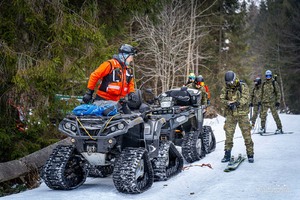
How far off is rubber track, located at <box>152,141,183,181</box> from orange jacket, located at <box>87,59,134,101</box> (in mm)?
1198

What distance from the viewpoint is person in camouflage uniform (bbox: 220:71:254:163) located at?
870cm

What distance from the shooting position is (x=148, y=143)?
274 inches

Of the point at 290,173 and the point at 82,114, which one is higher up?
the point at 82,114

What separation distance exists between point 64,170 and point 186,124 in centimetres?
477

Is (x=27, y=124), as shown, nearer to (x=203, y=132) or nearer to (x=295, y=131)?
(x=203, y=132)

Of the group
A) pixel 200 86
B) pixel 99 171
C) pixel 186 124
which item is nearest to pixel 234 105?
pixel 186 124

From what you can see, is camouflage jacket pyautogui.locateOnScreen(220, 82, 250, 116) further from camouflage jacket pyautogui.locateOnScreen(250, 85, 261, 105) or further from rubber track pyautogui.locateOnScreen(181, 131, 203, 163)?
camouflage jacket pyautogui.locateOnScreen(250, 85, 261, 105)

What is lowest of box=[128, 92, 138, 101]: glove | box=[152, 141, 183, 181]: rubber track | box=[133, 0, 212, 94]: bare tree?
box=[152, 141, 183, 181]: rubber track

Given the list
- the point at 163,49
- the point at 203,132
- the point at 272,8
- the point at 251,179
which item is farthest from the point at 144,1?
the point at 272,8

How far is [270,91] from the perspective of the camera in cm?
1417

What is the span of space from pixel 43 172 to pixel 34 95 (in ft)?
8.52

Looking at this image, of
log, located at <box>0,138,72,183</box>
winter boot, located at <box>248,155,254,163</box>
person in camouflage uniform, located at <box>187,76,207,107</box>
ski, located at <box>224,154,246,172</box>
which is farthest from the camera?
person in camouflage uniform, located at <box>187,76,207,107</box>

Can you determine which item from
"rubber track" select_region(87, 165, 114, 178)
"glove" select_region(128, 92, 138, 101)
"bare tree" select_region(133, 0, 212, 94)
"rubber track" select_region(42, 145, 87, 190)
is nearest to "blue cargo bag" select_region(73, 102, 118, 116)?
"rubber track" select_region(42, 145, 87, 190)

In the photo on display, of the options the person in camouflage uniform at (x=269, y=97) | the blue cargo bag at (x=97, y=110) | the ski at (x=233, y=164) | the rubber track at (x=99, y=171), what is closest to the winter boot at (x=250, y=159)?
the ski at (x=233, y=164)
